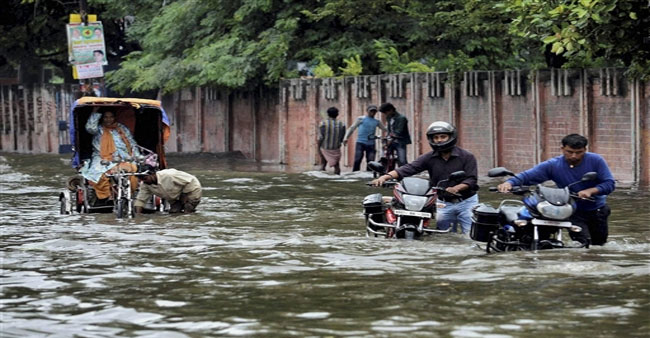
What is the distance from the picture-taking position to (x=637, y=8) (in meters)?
19.5

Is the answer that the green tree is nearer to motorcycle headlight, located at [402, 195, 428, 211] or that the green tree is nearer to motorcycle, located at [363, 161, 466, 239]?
motorcycle, located at [363, 161, 466, 239]

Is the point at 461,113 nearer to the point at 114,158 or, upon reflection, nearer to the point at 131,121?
the point at 131,121

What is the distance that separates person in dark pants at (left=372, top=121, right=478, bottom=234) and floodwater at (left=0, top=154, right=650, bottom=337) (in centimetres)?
25

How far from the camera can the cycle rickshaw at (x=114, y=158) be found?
1881 cm

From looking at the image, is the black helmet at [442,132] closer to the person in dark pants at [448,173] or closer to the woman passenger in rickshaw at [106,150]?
the person in dark pants at [448,173]

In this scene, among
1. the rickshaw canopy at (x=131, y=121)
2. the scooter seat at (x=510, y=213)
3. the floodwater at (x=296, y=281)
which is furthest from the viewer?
the rickshaw canopy at (x=131, y=121)

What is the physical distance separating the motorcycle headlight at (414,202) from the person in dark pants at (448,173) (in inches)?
14.7

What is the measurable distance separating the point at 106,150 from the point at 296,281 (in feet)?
27.5

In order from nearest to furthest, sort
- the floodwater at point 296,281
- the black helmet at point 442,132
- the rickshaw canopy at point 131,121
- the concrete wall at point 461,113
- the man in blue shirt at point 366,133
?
the floodwater at point 296,281
the black helmet at point 442,132
the rickshaw canopy at point 131,121
the concrete wall at point 461,113
the man in blue shirt at point 366,133

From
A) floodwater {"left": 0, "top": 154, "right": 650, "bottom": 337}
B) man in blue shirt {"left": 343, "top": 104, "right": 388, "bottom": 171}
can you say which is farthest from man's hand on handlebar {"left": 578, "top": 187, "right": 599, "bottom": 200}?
man in blue shirt {"left": 343, "top": 104, "right": 388, "bottom": 171}

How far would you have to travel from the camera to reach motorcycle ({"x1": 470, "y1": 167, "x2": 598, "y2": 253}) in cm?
1255

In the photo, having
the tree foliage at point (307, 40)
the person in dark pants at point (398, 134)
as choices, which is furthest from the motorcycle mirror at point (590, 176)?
the person in dark pants at point (398, 134)

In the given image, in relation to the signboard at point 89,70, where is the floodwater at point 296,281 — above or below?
below

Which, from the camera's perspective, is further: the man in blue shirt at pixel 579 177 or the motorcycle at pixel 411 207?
the motorcycle at pixel 411 207
